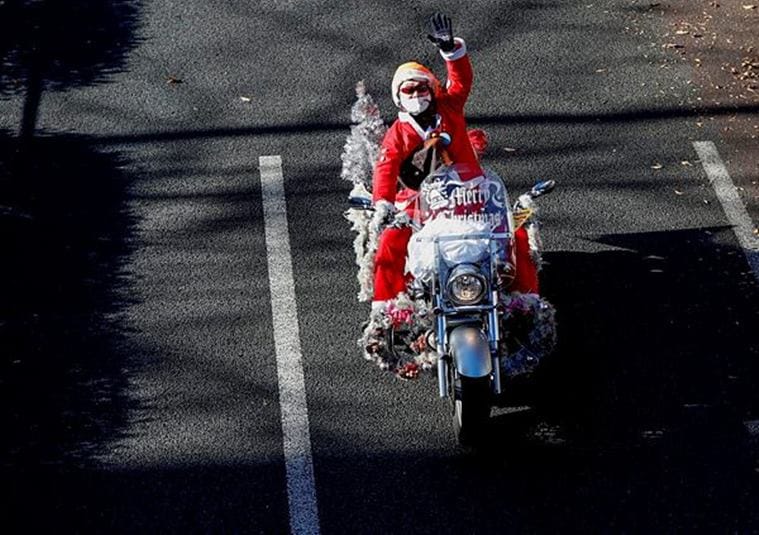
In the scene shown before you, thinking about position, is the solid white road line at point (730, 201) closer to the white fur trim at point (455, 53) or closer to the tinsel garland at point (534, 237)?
the tinsel garland at point (534, 237)

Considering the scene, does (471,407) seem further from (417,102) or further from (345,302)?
(417,102)

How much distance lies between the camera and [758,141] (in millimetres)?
11758

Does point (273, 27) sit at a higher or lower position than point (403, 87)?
lower

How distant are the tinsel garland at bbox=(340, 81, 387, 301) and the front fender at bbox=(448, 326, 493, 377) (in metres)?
0.97

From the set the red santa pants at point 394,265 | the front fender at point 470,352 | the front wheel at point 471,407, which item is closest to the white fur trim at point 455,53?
the red santa pants at point 394,265

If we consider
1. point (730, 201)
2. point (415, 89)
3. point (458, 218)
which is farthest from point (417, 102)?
point (730, 201)

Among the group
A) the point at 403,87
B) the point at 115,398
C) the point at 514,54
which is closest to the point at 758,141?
the point at 514,54

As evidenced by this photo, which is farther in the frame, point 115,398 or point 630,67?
point 630,67

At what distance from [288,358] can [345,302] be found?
676 mm

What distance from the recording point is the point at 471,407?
8711mm

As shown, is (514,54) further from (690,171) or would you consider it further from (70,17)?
(70,17)

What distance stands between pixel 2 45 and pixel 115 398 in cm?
504

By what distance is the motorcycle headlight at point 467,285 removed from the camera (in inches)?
345

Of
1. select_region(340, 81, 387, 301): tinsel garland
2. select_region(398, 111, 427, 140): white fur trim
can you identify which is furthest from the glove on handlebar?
select_region(398, 111, 427, 140): white fur trim
